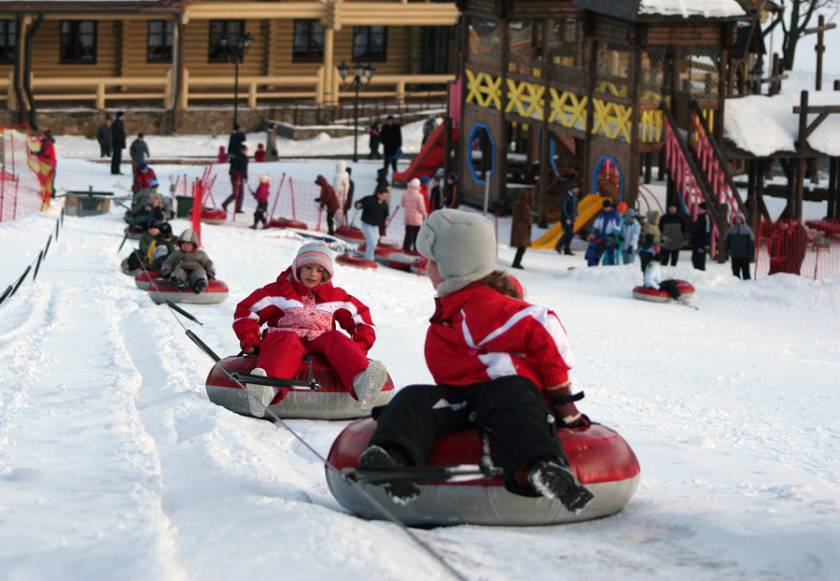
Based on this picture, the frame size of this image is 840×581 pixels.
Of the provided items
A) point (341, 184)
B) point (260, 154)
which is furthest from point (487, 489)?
point (260, 154)

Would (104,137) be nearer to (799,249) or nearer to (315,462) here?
(799,249)

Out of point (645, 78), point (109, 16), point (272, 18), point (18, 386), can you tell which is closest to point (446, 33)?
point (272, 18)

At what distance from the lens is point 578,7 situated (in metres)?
30.2

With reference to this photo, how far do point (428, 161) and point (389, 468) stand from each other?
30.1 metres

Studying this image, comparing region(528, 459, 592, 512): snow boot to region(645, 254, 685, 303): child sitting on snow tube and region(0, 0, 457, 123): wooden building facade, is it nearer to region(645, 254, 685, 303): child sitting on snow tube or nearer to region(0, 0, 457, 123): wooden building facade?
region(645, 254, 685, 303): child sitting on snow tube

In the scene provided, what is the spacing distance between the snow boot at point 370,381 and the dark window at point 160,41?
3935 centimetres

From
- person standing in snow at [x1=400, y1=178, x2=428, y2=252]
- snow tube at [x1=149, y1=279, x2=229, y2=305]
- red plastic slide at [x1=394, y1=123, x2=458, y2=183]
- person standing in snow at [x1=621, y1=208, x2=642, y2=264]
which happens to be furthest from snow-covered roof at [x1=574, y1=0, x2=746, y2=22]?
snow tube at [x1=149, y1=279, x2=229, y2=305]

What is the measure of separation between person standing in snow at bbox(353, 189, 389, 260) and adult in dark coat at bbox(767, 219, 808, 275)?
584 cm

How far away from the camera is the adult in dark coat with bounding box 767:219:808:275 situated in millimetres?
23625

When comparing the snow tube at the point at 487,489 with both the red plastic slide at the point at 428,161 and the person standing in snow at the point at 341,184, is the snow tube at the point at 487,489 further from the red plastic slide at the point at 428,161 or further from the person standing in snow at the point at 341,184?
the red plastic slide at the point at 428,161

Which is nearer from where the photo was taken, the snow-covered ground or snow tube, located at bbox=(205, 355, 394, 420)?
the snow-covered ground

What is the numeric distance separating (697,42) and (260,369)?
19859 millimetres

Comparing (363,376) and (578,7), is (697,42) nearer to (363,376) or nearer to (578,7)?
(578,7)

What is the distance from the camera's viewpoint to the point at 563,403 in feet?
21.7
